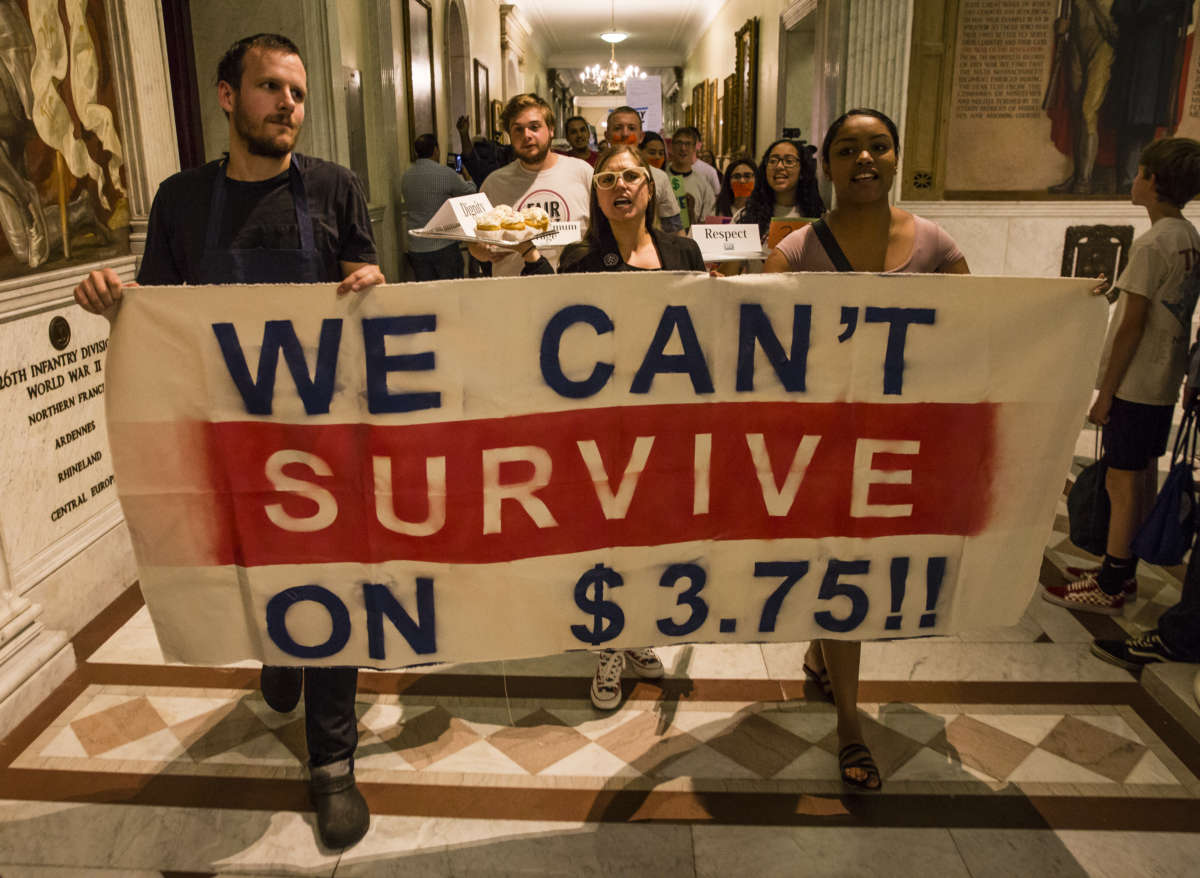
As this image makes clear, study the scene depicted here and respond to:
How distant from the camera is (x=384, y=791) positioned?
2.41m

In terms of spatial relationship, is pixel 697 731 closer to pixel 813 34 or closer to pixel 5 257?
pixel 5 257

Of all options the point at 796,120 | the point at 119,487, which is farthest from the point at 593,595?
the point at 796,120

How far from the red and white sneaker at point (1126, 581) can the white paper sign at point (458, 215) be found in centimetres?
274


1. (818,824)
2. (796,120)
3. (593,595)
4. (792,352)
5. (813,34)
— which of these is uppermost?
(813,34)

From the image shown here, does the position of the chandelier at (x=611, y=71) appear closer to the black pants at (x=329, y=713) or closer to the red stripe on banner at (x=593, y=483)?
the red stripe on banner at (x=593, y=483)

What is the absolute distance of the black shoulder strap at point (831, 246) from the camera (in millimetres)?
2262

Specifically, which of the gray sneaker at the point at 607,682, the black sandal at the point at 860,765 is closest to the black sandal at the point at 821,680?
the black sandal at the point at 860,765

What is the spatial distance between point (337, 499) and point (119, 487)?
1.49 ft

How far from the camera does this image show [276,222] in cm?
214

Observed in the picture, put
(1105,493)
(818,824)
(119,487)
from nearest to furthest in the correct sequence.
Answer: (119,487) → (818,824) → (1105,493)

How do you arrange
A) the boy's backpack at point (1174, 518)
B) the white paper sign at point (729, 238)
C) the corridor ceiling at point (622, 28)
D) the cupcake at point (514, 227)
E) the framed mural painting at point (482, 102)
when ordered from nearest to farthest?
the boy's backpack at point (1174, 518)
the cupcake at point (514, 227)
the white paper sign at point (729, 238)
the framed mural painting at point (482, 102)
the corridor ceiling at point (622, 28)

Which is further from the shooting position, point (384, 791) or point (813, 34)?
point (813, 34)

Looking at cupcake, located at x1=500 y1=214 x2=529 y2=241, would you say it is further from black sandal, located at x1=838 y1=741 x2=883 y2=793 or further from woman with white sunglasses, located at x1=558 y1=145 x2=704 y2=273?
black sandal, located at x1=838 y1=741 x2=883 y2=793

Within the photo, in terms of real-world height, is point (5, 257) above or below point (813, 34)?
below
